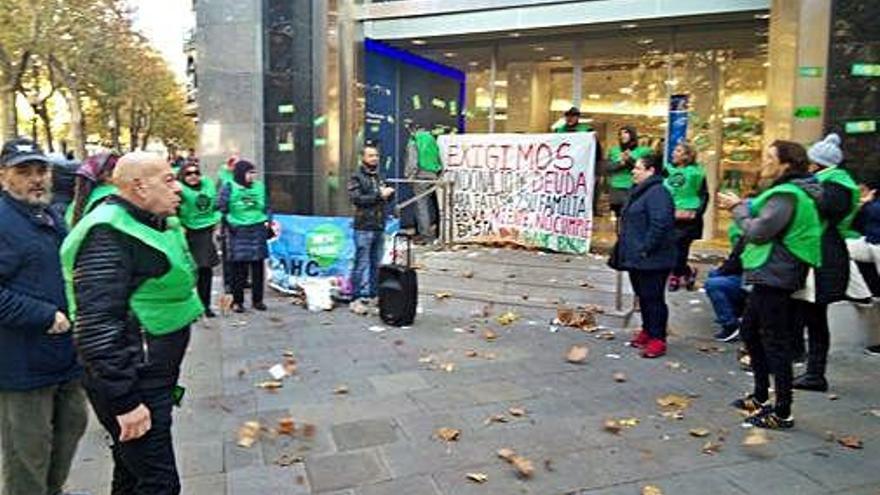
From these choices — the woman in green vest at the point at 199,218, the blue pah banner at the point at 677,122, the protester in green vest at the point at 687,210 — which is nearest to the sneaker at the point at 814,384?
the protester in green vest at the point at 687,210

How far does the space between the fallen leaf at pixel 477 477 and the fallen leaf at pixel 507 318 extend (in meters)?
3.70

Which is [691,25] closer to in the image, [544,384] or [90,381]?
[544,384]

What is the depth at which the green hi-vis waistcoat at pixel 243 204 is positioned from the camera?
837 centimetres

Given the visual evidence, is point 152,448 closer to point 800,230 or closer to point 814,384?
point 800,230

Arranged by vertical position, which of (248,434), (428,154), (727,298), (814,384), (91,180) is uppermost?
(428,154)

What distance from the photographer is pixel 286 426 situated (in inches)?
189

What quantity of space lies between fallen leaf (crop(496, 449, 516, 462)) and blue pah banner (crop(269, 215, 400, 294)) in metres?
4.63

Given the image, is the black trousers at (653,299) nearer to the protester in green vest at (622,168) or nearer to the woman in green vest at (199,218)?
the protester in green vest at (622,168)

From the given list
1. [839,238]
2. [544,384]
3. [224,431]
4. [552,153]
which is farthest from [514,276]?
[224,431]

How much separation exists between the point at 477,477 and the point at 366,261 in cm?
477

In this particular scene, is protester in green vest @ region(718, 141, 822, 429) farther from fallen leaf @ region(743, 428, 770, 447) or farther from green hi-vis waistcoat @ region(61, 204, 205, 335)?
green hi-vis waistcoat @ region(61, 204, 205, 335)

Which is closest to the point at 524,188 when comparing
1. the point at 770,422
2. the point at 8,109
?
the point at 770,422

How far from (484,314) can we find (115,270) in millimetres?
5764

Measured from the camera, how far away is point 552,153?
1051cm
